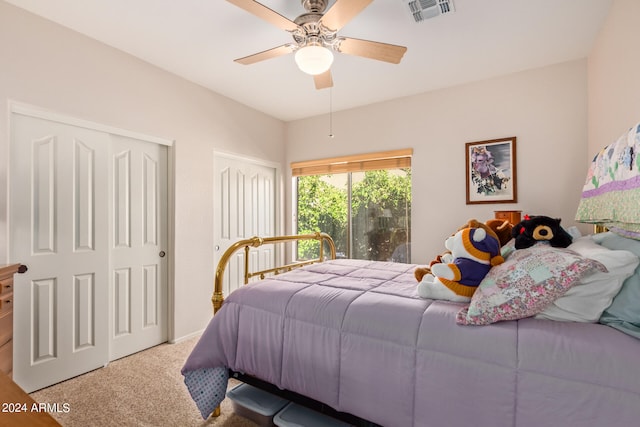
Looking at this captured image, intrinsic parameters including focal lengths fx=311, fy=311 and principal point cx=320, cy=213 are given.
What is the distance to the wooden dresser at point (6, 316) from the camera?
1.68m

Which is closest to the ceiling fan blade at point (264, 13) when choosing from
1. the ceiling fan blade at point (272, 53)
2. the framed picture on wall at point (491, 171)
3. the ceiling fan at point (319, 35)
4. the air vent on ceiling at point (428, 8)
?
the ceiling fan at point (319, 35)

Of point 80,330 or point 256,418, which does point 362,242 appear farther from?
point 80,330

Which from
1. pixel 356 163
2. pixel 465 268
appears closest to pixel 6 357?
pixel 465 268

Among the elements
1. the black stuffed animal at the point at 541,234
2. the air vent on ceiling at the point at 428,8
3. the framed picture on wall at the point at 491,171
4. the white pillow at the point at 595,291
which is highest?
the air vent on ceiling at the point at 428,8

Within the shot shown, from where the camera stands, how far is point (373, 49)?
2.03 metres

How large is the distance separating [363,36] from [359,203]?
2060 millimetres

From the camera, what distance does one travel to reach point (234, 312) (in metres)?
1.76

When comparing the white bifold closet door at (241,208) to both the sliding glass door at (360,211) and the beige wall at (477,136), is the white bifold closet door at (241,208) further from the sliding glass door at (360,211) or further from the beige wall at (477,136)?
the beige wall at (477,136)

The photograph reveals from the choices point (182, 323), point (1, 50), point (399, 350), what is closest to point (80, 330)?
point (182, 323)

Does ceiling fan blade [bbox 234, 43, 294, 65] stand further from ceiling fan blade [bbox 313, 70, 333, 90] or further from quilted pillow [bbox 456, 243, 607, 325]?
quilted pillow [bbox 456, 243, 607, 325]

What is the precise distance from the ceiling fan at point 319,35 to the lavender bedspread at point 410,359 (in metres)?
1.35

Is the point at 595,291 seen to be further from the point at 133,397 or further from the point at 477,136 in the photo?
the point at 133,397

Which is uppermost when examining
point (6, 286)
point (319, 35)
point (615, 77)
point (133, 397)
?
point (319, 35)

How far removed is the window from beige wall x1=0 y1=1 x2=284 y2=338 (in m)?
0.81
